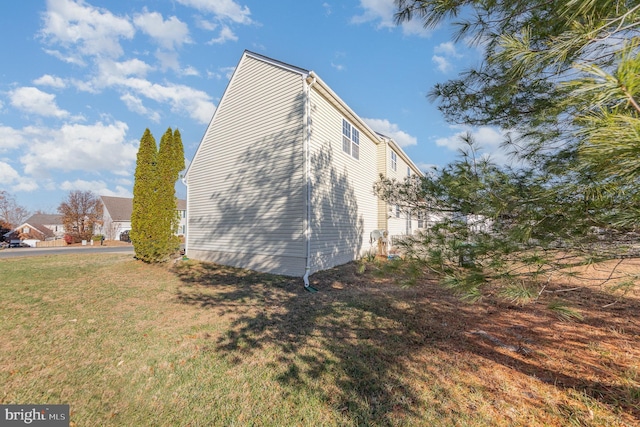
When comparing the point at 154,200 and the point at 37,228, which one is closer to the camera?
the point at 154,200

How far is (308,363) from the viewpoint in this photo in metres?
3.41

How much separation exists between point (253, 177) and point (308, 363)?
24.6 ft

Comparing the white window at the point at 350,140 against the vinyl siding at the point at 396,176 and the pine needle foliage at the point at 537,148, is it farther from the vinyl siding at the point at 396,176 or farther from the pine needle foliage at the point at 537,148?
the pine needle foliage at the point at 537,148

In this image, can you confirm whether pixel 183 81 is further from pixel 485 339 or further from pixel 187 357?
pixel 485 339

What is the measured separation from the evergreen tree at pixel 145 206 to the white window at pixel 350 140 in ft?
25.6

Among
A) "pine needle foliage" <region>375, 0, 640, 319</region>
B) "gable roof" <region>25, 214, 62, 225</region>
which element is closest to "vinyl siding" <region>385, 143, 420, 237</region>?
"pine needle foliage" <region>375, 0, 640, 319</region>

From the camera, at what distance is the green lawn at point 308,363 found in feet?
8.21

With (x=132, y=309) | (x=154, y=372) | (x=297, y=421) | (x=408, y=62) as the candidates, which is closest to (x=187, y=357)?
(x=154, y=372)

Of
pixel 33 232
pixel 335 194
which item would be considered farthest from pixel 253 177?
pixel 33 232

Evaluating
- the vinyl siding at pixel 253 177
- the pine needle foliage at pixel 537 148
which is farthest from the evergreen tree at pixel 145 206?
the pine needle foliage at pixel 537 148

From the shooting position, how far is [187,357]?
3.60m

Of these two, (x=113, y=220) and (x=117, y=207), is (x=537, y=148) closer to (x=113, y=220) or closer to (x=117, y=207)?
(x=113, y=220)

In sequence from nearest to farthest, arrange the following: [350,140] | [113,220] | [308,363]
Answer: [308,363]
[350,140]
[113,220]

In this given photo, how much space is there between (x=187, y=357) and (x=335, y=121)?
9076mm
